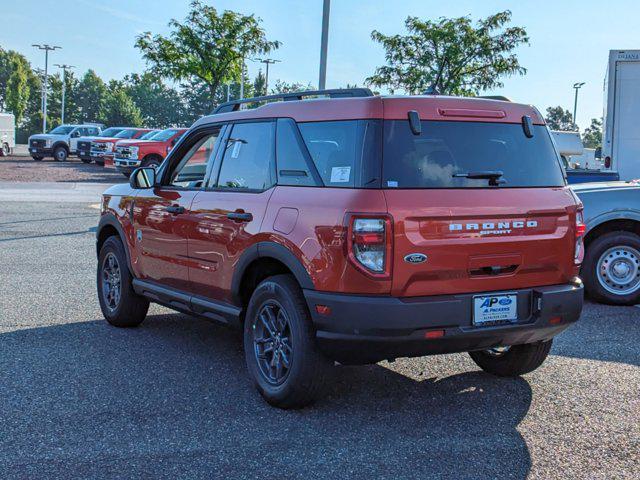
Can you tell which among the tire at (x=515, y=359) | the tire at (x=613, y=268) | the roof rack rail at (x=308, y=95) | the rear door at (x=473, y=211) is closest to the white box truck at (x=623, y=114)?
the tire at (x=613, y=268)

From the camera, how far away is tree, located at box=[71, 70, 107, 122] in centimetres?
12950

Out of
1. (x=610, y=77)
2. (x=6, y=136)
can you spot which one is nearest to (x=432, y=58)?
(x=610, y=77)

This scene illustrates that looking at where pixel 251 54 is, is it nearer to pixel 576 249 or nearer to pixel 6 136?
pixel 6 136

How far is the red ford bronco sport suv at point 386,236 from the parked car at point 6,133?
41991mm

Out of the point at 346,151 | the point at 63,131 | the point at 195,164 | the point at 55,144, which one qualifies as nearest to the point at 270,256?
the point at 346,151

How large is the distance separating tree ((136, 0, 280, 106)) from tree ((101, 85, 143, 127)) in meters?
78.7

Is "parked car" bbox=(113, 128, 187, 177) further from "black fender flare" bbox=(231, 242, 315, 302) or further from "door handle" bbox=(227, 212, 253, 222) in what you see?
"black fender flare" bbox=(231, 242, 315, 302)

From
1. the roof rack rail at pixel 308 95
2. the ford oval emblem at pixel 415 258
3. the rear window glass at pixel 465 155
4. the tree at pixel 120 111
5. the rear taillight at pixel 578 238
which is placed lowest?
the ford oval emblem at pixel 415 258

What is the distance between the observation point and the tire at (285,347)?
14.9 feet

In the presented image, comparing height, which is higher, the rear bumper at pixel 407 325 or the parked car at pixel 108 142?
the parked car at pixel 108 142

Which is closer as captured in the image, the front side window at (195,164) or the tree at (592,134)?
the front side window at (195,164)

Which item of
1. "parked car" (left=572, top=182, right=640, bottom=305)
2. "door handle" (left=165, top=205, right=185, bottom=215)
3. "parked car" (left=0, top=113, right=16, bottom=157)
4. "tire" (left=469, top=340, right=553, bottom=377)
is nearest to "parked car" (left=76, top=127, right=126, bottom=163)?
"parked car" (left=0, top=113, right=16, bottom=157)

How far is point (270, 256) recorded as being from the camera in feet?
15.6

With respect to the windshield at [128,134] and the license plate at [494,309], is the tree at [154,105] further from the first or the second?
the license plate at [494,309]
